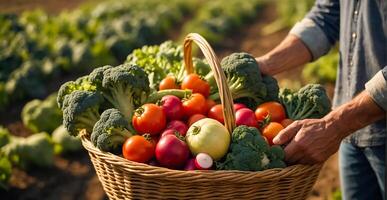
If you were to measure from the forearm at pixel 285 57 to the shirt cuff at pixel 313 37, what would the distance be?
1.2 inches

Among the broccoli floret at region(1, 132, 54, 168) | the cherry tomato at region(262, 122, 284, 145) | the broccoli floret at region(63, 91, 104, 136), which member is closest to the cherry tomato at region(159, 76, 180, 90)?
the broccoli floret at region(63, 91, 104, 136)

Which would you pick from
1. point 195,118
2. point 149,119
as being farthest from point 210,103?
point 149,119

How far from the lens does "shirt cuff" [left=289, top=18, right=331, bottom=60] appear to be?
3.40 metres

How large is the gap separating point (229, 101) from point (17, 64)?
6258 millimetres

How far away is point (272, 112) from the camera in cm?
286

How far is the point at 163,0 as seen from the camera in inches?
628

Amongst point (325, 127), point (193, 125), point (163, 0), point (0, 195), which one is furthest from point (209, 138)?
point (163, 0)

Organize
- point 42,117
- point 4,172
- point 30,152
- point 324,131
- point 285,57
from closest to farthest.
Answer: point 324,131 → point 285,57 → point 4,172 → point 30,152 → point 42,117

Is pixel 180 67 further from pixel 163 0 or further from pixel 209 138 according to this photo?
pixel 163 0

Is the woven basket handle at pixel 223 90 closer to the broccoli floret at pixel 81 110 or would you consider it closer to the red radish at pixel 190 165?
the red radish at pixel 190 165

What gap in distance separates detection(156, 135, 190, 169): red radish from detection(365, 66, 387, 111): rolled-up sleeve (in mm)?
952

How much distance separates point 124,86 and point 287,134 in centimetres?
88

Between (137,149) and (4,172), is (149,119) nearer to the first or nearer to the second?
(137,149)

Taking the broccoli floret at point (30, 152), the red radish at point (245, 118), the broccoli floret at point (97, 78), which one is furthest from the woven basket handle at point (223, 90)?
the broccoli floret at point (30, 152)
